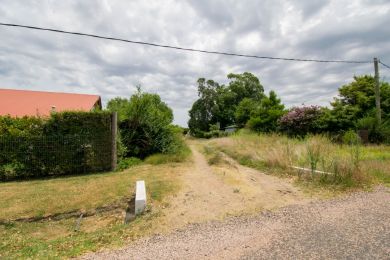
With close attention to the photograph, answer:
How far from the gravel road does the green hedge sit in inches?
260

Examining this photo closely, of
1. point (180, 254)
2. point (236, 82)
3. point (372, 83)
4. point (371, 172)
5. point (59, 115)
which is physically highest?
point (236, 82)

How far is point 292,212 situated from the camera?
16.4 ft

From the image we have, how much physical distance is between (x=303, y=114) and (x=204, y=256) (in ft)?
55.5

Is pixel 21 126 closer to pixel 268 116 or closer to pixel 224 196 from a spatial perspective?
pixel 224 196

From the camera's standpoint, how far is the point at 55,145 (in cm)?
949

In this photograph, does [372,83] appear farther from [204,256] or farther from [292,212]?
[204,256]

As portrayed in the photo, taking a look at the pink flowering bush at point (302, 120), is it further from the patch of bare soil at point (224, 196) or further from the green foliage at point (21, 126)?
the green foliage at point (21, 126)

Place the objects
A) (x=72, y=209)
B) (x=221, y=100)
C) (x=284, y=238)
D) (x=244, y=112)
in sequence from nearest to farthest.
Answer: (x=284, y=238), (x=72, y=209), (x=244, y=112), (x=221, y=100)

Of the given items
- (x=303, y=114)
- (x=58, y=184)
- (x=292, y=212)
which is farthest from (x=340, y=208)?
(x=303, y=114)

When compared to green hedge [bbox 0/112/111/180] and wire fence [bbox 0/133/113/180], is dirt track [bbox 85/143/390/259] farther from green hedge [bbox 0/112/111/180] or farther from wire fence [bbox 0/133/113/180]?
green hedge [bbox 0/112/111/180]

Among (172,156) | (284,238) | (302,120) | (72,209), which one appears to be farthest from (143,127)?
(302,120)

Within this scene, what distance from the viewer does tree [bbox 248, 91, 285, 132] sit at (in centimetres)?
2336

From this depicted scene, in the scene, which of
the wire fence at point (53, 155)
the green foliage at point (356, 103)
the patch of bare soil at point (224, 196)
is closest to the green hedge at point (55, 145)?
the wire fence at point (53, 155)

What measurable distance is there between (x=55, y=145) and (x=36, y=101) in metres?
15.3
